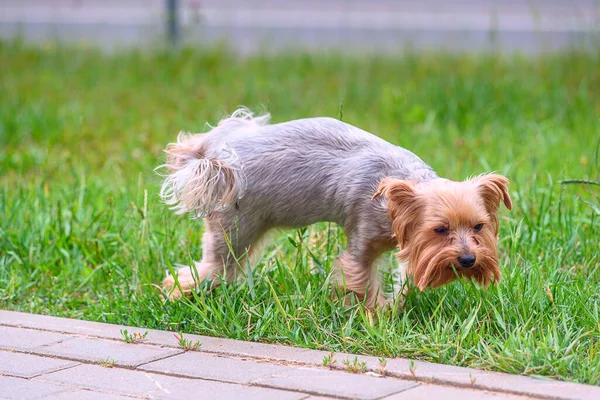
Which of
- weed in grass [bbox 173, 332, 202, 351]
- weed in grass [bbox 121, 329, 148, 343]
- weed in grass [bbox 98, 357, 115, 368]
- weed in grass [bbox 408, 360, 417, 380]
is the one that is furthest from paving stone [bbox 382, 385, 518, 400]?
weed in grass [bbox 121, 329, 148, 343]

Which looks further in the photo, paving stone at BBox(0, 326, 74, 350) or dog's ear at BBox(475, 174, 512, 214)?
dog's ear at BBox(475, 174, 512, 214)

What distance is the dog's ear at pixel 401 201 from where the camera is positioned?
14.1 feet

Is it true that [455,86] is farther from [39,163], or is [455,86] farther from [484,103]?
[39,163]

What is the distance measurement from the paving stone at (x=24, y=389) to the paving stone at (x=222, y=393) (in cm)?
39

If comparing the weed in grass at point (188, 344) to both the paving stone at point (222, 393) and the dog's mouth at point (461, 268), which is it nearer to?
the paving stone at point (222, 393)

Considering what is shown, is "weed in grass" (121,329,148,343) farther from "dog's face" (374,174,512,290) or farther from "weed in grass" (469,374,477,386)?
"weed in grass" (469,374,477,386)

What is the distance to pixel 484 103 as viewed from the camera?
8922mm

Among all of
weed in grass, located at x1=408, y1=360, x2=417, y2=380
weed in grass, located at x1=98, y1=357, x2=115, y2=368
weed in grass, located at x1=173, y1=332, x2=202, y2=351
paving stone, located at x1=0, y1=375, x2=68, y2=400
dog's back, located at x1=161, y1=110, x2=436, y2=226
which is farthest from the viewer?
dog's back, located at x1=161, y1=110, x2=436, y2=226

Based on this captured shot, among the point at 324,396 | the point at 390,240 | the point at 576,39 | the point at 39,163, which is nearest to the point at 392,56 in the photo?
the point at 576,39

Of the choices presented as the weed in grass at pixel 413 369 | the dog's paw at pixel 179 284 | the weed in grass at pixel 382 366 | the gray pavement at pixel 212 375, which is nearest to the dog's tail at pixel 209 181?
the dog's paw at pixel 179 284

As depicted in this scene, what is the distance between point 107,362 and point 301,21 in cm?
1561

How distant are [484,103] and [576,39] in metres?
2.39

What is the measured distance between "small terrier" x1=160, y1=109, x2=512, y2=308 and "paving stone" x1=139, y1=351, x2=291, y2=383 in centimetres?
73

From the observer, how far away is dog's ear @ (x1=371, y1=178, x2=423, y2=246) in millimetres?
4301
